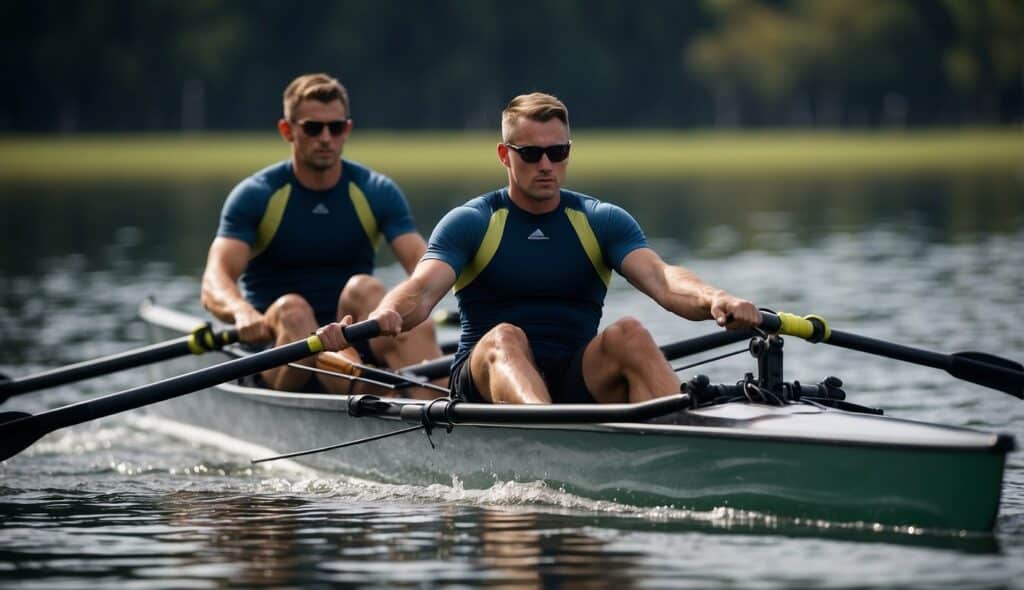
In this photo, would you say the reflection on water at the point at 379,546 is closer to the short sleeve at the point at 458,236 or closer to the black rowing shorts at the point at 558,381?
the black rowing shorts at the point at 558,381

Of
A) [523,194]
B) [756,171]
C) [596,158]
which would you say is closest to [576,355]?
[523,194]

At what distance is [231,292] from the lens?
1252 centimetres

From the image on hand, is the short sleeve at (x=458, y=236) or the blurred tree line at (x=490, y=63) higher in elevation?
the blurred tree line at (x=490, y=63)

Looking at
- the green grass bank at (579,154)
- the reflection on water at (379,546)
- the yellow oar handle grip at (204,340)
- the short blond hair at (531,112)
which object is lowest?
the reflection on water at (379,546)

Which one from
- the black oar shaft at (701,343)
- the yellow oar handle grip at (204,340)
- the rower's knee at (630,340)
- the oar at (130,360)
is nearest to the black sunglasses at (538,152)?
the rower's knee at (630,340)

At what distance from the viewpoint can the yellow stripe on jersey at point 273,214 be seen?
12.8 metres

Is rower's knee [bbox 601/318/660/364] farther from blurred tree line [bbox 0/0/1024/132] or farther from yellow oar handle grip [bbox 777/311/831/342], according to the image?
blurred tree line [bbox 0/0/1024/132]

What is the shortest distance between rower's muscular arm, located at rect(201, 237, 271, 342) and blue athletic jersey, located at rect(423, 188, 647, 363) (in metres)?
2.16

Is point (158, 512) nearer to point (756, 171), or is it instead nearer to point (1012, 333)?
point (1012, 333)

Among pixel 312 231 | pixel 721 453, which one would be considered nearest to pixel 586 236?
pixel 721 453

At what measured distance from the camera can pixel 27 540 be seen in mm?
9672

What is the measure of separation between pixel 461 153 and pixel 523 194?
3204 inches

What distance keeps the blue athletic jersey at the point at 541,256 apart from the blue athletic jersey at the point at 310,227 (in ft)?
8.70

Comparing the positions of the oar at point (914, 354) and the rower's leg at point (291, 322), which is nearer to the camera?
the oar at point (914, 354)
